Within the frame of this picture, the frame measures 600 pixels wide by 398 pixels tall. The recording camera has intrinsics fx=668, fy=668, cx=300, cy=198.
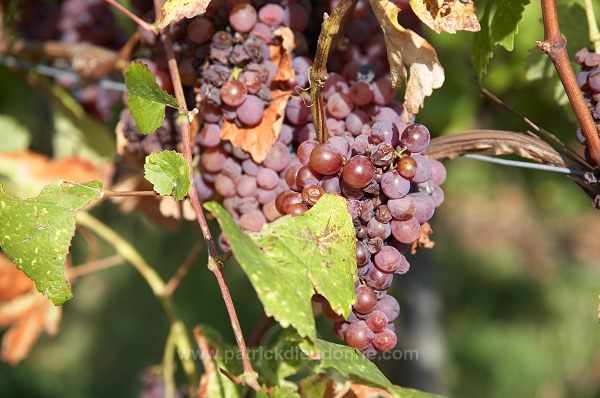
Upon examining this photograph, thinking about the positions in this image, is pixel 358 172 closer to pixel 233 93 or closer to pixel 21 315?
pixel 233 93

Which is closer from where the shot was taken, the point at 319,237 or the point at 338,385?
the point at 319,237

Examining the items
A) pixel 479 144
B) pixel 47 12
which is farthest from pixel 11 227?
pixel 47 12

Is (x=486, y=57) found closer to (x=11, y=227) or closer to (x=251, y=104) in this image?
(x=251, y=104)

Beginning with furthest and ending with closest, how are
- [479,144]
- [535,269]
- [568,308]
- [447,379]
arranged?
[535,269] < [568,308] < [447,379] < [479,144]

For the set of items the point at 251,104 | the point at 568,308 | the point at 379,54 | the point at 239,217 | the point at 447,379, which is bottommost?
the point at 447,379

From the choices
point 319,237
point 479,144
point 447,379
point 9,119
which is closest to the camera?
point 319,237

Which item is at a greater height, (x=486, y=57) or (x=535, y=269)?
(x=486, y=57)
